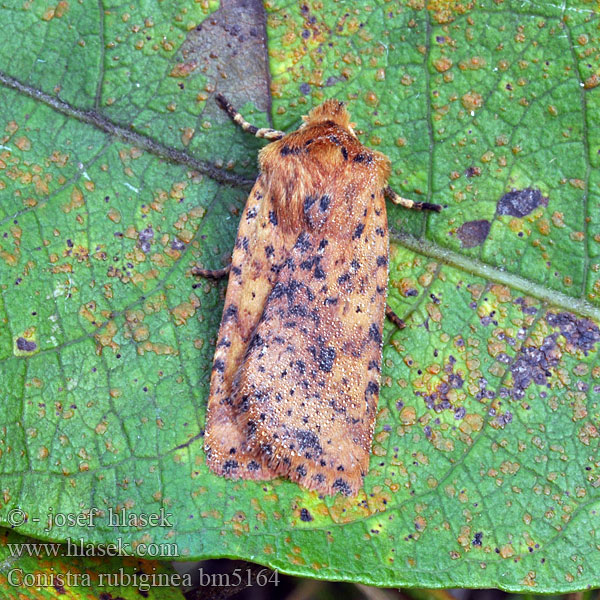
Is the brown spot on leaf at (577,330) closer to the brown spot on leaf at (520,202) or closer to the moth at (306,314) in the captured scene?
the brown spot on leaf at (520,202)

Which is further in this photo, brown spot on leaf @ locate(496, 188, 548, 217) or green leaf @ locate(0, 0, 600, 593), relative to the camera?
brown spot on leaf @ locate(496, 188, 548, 217)

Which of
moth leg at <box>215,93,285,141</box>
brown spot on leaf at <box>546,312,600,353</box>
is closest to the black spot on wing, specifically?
moth leg at <box>215,93,285,141</box>

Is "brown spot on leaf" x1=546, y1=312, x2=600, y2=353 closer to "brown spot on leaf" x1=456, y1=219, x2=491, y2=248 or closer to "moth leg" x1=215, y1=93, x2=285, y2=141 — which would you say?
"brown spot on leaf" x1=456, y1=219, x2=491, y2=248

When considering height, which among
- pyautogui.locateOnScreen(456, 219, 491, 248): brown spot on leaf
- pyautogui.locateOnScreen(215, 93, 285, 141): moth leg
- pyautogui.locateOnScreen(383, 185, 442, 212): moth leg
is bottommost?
pyautogui.locateOnScreen(456, 219, 491, 248): brown spot on leaf

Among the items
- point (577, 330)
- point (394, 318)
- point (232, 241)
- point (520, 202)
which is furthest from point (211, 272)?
point (577, 330)

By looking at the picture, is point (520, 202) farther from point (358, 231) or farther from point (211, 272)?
point (211, 272)

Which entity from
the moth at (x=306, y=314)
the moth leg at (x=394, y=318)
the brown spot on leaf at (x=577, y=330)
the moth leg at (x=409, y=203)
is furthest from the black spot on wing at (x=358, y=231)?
the brown spot on leaf at (x=577, y=330)

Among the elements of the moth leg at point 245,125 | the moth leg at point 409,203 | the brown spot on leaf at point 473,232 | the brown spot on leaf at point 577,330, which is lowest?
the brown spot on leaf at point 577,330
